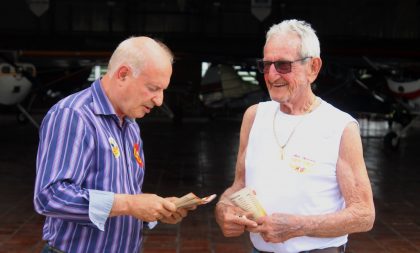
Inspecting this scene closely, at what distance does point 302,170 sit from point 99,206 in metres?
0.73

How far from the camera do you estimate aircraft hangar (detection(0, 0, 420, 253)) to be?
609cm

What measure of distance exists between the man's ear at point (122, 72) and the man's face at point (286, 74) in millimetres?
533

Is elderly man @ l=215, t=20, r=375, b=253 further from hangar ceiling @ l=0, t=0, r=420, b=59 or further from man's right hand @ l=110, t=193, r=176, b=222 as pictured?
hangar ceiling @ l=0, t=0, r=420, b=59

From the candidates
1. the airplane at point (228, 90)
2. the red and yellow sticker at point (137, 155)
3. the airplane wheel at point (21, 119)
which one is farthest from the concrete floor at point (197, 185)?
the airplane at point (228, 90)

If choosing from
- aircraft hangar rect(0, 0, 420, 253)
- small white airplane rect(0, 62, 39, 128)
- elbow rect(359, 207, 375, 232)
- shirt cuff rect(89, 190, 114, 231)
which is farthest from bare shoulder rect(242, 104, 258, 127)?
small white airplane rect(0, 62, 39, 128)

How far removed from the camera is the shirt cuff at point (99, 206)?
74.7 inches

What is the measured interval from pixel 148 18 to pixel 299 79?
15.6 metres

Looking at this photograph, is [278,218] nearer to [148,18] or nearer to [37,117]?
[148,18]

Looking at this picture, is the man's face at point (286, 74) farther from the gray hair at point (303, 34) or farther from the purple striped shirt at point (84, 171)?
the purple striped shirt at point (84, 171)

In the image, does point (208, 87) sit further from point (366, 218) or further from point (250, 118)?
point (366, 218)

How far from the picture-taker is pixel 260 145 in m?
2.29

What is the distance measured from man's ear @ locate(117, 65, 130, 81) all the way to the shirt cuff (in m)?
0.38

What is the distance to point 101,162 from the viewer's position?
200 cm

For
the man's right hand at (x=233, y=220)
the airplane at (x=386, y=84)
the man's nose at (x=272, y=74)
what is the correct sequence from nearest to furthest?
the man's right hand at (x=233, y=220), the man's nose at (x=272, y=74), the airplane at (x=386, y=84)
